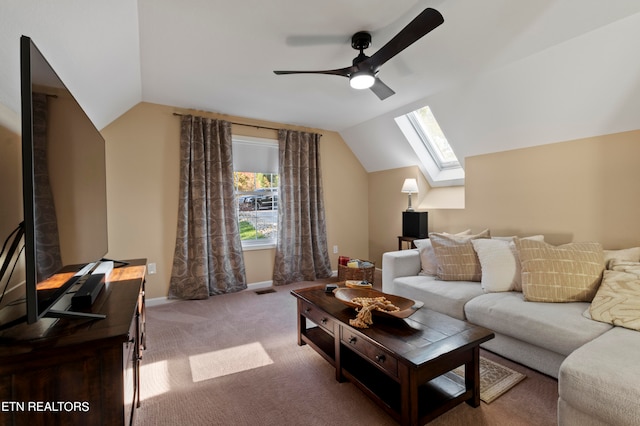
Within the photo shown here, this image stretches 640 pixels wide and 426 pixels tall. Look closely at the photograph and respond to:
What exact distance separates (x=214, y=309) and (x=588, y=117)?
4.04 meters

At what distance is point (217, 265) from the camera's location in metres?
3.80

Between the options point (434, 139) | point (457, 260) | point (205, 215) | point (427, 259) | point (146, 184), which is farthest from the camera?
point (434, 139)

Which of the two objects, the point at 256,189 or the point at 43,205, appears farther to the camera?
the point at 256,189

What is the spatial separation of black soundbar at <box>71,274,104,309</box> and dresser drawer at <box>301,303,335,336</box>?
1.30 meters

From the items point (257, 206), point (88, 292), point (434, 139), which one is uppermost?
point (434, 139)

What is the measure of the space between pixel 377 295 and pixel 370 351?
1.74 ft

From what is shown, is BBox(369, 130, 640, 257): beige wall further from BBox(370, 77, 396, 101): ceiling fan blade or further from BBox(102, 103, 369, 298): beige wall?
BBox(102, 103, 369, 298): beige wall

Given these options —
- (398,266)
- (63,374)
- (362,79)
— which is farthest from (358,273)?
(63,374)

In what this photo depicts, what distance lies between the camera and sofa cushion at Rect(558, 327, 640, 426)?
3.98ft

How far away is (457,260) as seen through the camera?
2781 millimetres

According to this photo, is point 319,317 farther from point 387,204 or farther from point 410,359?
point 387,204

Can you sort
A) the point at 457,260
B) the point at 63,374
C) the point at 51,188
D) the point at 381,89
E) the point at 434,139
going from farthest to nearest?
the point at 434,139 < the point at 457,260 < the point at 381,89 < the point at 51,188 < the point at 63,374

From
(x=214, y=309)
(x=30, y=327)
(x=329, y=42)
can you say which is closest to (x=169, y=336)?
(x=214, y=309)

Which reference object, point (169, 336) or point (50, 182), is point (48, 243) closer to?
point (50, 182)
